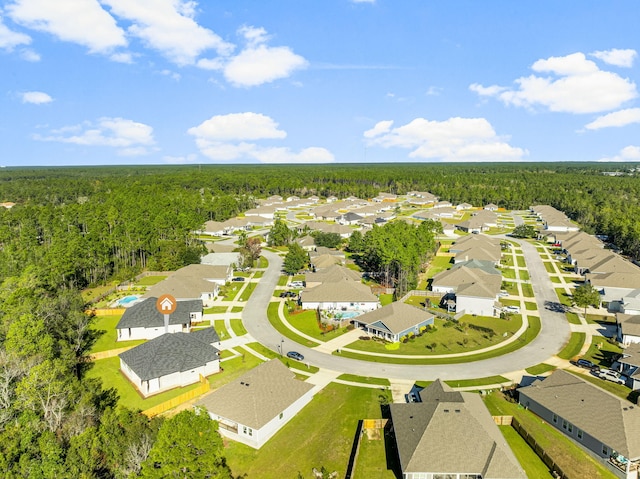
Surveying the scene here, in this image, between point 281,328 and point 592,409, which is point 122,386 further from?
point 592,409

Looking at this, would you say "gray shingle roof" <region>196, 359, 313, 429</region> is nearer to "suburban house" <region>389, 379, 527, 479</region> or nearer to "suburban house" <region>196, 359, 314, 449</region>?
"suburban house" <region>196, 359, 314, 449</region>

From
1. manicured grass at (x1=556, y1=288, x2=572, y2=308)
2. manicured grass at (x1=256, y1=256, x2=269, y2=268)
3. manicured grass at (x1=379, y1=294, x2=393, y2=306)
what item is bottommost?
manicured grass at (x1=379, y1=294, x2=393, y2=306)

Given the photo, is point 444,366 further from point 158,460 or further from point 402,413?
point 158,460

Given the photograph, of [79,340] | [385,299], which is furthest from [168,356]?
[385,299]

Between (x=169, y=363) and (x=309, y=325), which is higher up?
(x=169, y=363)

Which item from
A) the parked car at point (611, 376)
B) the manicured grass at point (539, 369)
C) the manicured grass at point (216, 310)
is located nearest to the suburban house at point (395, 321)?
the manicured grass at point (539, 369)

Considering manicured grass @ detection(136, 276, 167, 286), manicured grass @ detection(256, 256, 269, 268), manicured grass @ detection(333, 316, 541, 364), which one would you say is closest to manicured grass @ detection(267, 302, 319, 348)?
manicured grass @ detection(333, 316, 541, 364)
